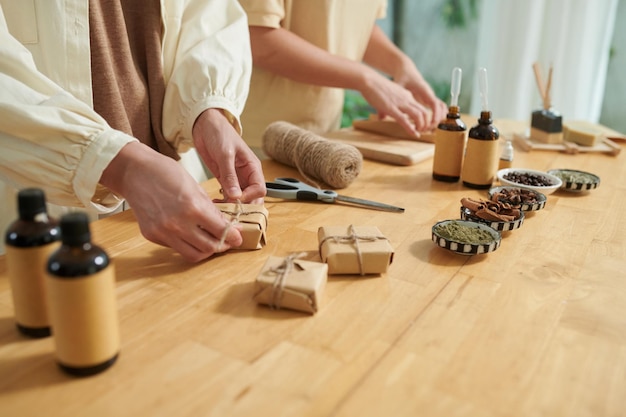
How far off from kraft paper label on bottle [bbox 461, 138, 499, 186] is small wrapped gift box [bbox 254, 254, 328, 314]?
0.67 meters

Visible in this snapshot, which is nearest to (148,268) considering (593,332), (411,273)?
(411,273)

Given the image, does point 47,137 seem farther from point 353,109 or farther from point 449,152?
point 353,109

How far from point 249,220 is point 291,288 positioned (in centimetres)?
23

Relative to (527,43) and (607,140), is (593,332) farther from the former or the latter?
(527,43)

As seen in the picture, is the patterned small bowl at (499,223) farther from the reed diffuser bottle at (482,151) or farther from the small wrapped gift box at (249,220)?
the small wrapped gift box at (249,220)

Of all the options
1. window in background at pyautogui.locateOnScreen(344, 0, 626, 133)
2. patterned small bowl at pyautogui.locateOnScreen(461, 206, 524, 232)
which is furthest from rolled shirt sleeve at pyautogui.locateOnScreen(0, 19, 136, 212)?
window in background at pyautogui.locateOnScreen(344, 0, 626, 133)

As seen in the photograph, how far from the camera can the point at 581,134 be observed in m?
1.77

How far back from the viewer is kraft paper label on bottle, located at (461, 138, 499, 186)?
1331mm

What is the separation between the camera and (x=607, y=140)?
184 centimetres

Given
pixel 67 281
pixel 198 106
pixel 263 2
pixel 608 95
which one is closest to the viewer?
pixel 67 281

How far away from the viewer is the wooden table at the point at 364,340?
24.5 inches

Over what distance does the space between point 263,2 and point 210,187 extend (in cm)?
62

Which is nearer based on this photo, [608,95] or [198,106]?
[198,106]

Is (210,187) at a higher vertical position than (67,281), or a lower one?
lower
